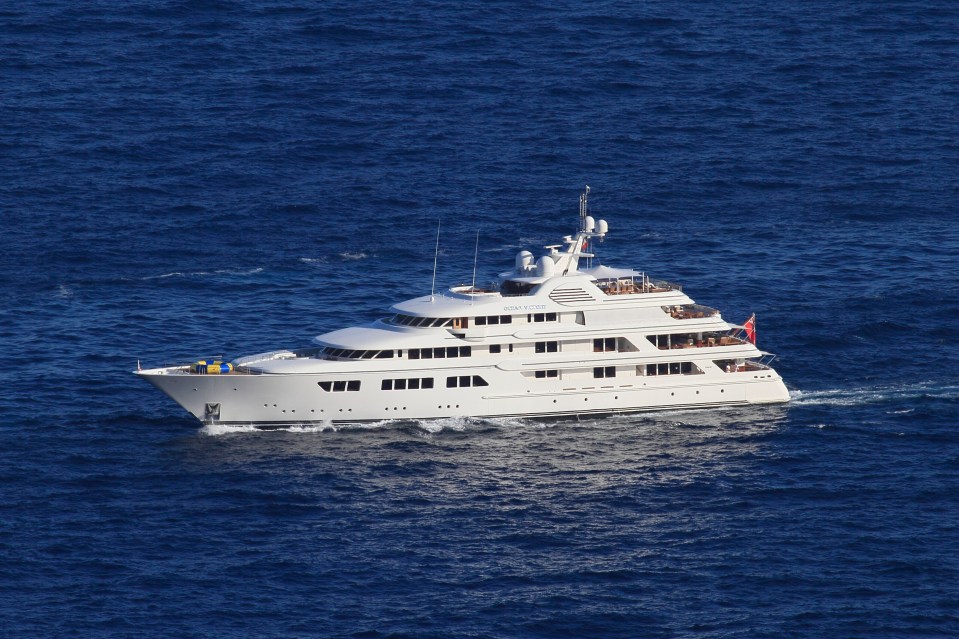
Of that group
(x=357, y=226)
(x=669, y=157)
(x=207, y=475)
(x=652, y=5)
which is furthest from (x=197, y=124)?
(x=207, y=475)

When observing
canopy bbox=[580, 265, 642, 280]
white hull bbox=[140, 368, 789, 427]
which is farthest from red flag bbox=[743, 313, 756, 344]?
canopy bbox=[580, 265, 642, 280]

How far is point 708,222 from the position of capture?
4860 inches

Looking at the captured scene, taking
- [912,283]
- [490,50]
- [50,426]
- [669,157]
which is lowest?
[50,426]

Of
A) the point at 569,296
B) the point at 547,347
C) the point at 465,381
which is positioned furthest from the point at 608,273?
the point at 465,381

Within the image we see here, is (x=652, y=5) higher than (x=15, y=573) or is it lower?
higher

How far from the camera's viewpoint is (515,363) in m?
92.6

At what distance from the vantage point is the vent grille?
93.6 meters

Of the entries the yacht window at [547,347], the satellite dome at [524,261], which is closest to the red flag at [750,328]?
the yacht window at [547,347]

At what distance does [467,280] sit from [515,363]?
56.9 feet

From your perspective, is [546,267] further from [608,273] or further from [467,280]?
[467,280]

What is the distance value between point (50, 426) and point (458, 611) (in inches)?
1217

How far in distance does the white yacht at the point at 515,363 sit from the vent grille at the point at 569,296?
0.07 meters

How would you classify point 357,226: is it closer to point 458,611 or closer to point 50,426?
point 50,426

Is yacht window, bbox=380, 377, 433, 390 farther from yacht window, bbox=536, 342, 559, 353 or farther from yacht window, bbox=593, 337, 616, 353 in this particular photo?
yacht window, bbox=593, 337, 616, 353
